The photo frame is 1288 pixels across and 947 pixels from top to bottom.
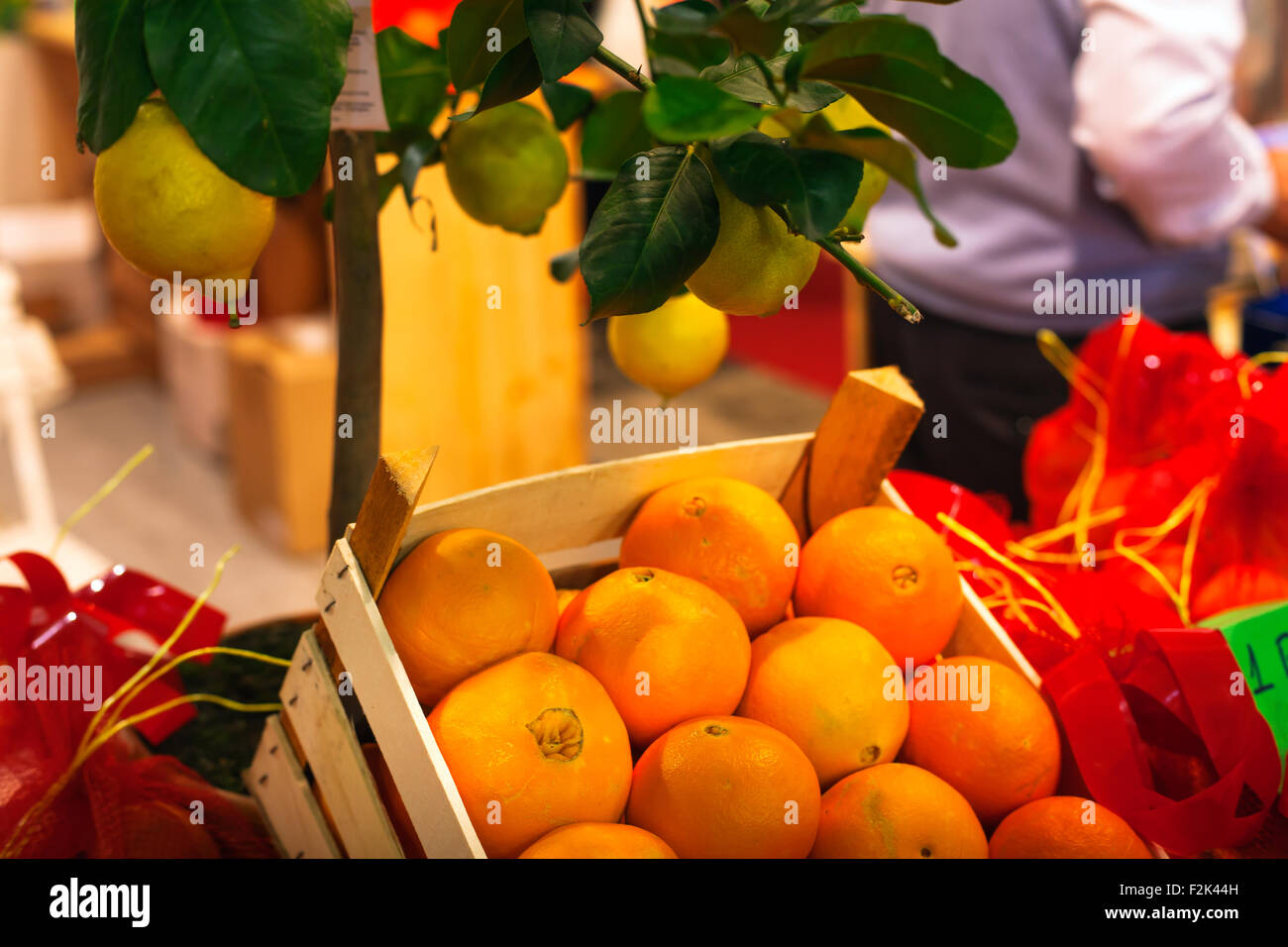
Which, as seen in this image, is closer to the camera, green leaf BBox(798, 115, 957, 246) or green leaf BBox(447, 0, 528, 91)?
green leaf BBox(798, 115, 957, 246)

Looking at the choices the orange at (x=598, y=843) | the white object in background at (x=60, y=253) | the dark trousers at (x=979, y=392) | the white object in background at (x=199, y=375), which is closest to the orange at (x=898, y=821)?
the orange at (x=598, y=843)

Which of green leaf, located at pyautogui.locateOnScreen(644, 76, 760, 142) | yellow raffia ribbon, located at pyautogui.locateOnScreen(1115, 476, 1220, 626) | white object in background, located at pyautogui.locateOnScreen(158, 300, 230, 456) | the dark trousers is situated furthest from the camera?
white object in background, located at pyautogui.locateOnScreen(158, 300, 230, 456)

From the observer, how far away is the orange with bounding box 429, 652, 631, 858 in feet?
2.01

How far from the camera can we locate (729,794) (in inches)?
24.1

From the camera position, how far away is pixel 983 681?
2.41 ft

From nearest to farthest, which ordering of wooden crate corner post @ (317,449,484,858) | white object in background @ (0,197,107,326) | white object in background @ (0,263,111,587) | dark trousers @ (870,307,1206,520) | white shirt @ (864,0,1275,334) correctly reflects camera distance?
wooden crate corner post @ (317,449,484,858)
white shirt @ (864,0,1275,334)
dark trousers @ (870,307,1206,520)
white object in background @ (0,263,111,587)
white object in background @ (0,197,107,326)

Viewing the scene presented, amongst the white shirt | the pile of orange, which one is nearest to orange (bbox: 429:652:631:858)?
the pile of orange

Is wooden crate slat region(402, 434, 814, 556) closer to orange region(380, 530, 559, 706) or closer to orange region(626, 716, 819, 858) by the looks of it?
orange region(380, 530, 559, 706)

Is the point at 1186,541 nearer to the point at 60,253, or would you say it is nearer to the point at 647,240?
the point at 647,240

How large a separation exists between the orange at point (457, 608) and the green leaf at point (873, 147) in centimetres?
30

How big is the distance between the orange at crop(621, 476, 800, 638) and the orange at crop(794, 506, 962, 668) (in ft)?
0.08
